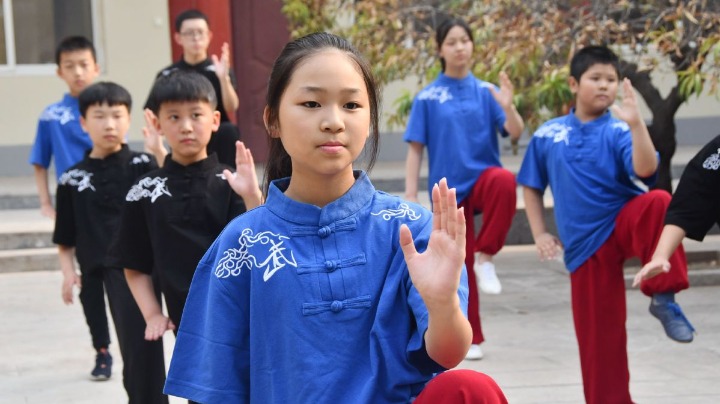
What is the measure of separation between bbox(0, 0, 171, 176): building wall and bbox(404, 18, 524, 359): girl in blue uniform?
7.82 m

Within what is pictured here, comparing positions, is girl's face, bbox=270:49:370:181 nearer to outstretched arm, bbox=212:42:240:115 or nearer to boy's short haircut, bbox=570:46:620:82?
boy's short haircut, bbox=570:46:620:82

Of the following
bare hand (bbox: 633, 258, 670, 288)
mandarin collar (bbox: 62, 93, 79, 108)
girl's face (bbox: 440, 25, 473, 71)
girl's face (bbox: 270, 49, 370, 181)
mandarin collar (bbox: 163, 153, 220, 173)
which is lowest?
bare hand (bbox: 633, 258, 670, 288)

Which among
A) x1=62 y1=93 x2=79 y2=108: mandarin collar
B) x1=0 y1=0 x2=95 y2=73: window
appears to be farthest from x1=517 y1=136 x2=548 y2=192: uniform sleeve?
x1=0 y1=0 x2=95 y2=73: window

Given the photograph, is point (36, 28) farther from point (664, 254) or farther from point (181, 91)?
point (664, 254)

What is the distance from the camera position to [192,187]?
4.73m

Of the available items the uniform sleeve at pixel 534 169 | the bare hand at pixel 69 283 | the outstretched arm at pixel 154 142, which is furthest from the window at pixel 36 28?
the uniform sleeve at pixel 534 169

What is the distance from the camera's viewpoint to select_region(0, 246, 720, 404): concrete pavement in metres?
6.21

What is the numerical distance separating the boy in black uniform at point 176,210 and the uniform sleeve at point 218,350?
1462 millimetres

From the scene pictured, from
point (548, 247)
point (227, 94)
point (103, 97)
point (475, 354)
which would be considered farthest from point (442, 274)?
point (227, 94)

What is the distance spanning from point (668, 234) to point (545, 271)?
5011 mm

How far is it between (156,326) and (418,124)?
123 inches

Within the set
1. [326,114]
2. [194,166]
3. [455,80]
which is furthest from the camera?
[455,80]

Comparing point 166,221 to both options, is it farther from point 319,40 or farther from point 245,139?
point 245,139

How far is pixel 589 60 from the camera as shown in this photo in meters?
5.71
